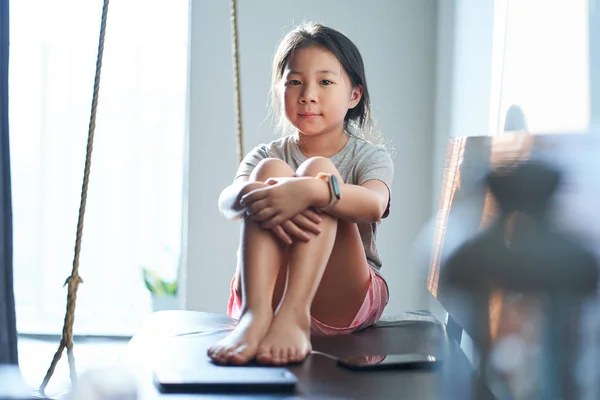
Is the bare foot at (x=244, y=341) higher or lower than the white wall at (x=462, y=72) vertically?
lower

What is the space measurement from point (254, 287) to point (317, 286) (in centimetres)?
12

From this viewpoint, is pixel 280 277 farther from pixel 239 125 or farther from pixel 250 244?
pixel 239 125

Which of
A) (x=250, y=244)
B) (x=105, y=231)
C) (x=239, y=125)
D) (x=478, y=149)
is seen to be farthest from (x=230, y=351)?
(x=105, y=231)

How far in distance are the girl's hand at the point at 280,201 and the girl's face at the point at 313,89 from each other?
32 centimetres

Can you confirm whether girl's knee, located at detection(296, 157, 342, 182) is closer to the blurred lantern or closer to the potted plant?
the blurred lantern

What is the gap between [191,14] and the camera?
2637mm

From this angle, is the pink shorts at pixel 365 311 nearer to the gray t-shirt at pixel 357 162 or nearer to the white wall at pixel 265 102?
the gray t-shirt at pixel 357 162

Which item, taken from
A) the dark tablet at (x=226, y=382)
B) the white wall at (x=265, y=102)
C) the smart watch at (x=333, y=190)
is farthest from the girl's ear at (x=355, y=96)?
the white wall at (x=265, y=102)

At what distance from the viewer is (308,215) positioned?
1271 mm

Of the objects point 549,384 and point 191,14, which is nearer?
point 549,384

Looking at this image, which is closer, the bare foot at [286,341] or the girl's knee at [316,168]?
the bare foot at [286,341]

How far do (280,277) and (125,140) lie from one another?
2.03 meters

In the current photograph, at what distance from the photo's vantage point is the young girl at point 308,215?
1.23 meters

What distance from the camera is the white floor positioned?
238cm
